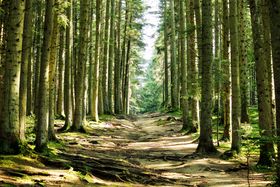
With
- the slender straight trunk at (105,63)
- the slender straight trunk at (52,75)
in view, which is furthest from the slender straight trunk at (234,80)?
the slender straight trunk at (105,63)

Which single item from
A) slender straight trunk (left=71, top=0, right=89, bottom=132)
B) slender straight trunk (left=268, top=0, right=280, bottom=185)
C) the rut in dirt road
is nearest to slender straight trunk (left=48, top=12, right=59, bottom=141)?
the rut in dirt road

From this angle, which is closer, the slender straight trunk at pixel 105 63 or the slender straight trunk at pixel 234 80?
the slender straight trunk at pixel 234 80

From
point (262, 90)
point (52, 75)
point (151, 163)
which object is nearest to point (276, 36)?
point (262, 90)

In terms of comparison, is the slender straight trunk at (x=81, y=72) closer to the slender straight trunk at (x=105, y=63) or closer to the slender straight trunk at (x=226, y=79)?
the slender straight trunk at (x=226, y=79)

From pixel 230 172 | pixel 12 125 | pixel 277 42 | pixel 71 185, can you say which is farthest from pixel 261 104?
pixel 12 125

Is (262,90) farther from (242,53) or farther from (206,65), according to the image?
(242,53)

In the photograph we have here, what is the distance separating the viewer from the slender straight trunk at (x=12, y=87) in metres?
9.86

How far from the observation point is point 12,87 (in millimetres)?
10016

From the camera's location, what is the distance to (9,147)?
32.4 feet

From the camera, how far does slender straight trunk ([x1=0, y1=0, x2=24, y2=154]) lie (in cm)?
986

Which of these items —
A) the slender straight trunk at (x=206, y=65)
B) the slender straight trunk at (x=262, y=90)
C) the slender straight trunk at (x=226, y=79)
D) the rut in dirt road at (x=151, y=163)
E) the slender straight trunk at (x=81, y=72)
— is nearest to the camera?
the rut in dirt road at (x=151, y=163)

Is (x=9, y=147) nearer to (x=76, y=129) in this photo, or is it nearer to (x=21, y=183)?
(x=21, y=183)

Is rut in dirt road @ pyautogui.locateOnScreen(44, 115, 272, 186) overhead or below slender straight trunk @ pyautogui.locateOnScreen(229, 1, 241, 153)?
below

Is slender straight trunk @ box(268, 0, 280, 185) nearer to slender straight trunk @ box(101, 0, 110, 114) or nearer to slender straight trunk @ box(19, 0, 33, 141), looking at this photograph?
slender straight trunk @ box(19, 0, 33, 141)
